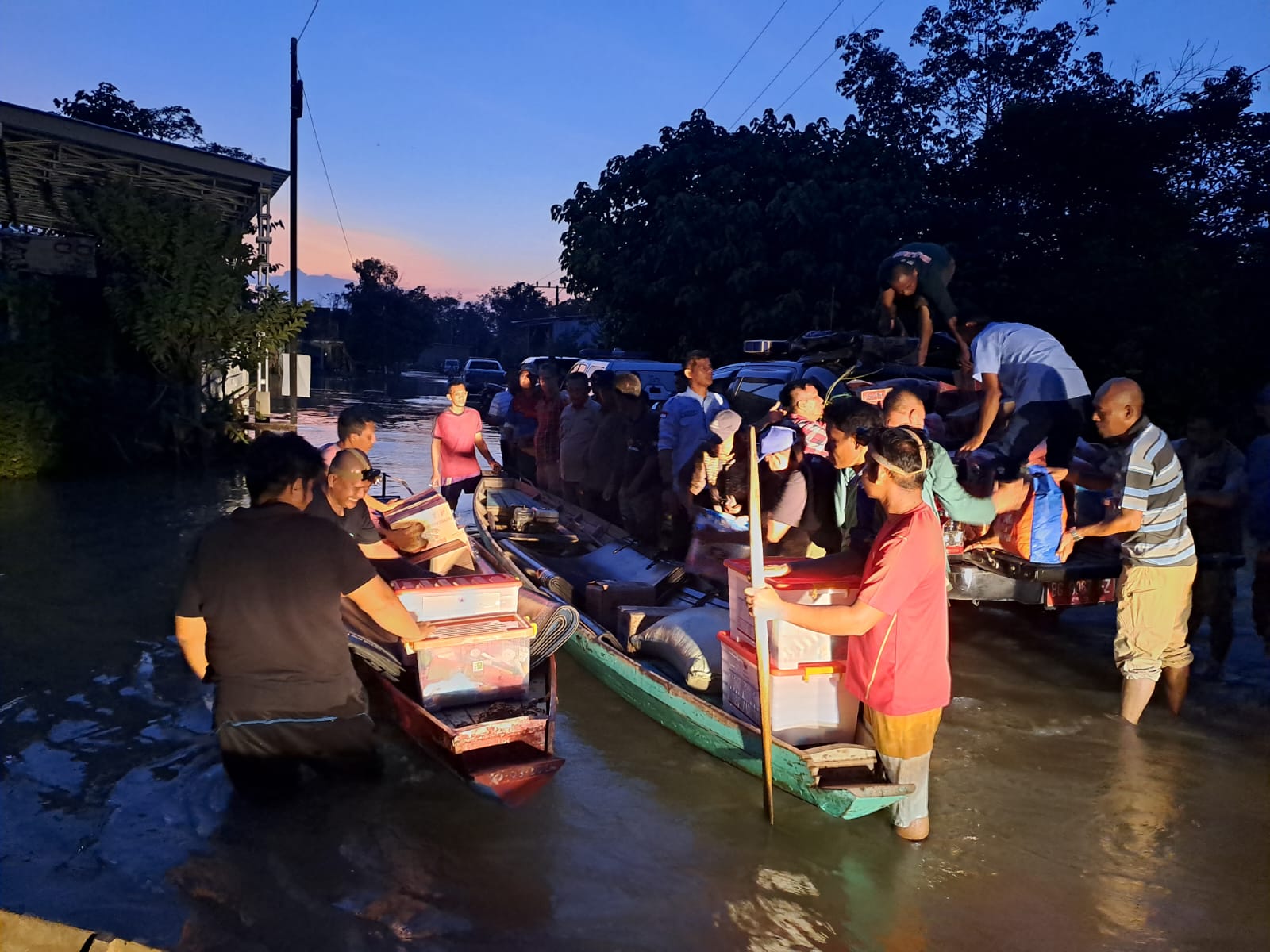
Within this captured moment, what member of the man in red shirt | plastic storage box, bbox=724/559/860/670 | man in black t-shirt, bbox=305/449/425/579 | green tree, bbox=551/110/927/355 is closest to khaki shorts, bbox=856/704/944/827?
the man in red shirt

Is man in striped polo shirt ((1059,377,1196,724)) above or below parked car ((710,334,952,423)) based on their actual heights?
below

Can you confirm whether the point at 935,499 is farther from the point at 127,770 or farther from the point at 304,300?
the point at 304,300

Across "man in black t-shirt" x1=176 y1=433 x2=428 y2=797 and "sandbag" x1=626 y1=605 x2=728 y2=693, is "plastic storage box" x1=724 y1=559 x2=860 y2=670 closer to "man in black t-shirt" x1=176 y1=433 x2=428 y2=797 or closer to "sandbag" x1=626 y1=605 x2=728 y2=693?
"sandbag" x1=626 y1=605 x2=728 y2=693

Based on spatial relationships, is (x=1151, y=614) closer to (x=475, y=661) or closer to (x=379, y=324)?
(x=475, y=661)

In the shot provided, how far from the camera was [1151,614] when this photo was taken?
17.7 feet

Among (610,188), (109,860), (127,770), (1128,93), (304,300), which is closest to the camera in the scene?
(109,860)

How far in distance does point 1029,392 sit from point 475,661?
4.05 metres

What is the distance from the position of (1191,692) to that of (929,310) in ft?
12.2

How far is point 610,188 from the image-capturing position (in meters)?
22.4

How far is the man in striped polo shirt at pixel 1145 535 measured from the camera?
5270 mm

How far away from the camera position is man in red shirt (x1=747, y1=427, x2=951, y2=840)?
12.7 ft

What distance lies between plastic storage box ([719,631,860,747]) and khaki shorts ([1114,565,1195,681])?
190 cm

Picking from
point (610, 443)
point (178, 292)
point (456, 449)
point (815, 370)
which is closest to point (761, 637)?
point (610, 443)

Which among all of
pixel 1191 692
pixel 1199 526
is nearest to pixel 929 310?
pixel 1199 526
